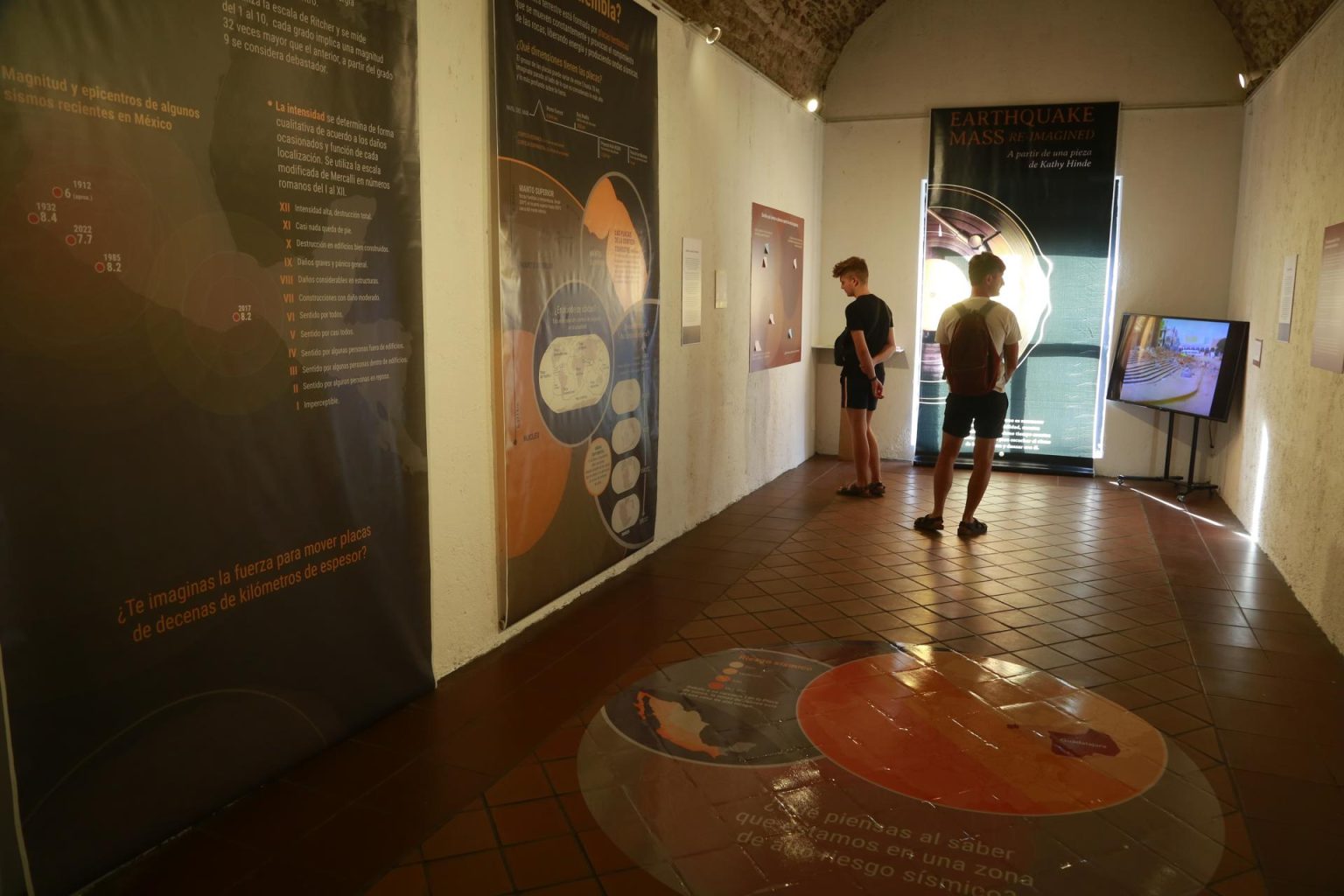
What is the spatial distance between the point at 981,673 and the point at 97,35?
3.55 m

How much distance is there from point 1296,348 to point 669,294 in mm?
3496

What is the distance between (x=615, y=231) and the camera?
4914 millimetres

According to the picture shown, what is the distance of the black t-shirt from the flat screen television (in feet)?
7.87

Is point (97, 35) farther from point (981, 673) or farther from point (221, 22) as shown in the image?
point (981, 673)

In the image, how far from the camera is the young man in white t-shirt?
5.98m

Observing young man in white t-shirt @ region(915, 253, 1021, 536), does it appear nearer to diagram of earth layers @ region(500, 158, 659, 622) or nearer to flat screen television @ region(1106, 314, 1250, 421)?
diagram of earth layers @ region(500, 158, 659, 622)

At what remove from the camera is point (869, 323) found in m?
6.87

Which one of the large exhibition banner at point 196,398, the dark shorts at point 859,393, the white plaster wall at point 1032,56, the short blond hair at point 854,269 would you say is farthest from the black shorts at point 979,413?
the large exhibition banner at point 196,398

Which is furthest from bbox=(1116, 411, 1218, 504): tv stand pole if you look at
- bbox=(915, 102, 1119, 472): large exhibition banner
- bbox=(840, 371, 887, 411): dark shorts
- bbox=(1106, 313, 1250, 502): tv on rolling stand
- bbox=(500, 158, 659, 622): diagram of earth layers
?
bbox=(500, 158, 659, 622): diagram of earth layers

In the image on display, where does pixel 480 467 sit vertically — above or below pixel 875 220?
below

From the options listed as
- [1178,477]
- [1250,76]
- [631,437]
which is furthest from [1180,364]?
[631,437]

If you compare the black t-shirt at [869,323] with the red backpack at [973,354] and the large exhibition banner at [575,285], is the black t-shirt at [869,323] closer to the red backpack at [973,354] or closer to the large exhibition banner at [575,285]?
the red backpack at [973,354]

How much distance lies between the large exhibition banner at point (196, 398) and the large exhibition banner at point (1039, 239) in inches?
244

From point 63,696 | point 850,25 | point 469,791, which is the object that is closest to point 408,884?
point 469,791
